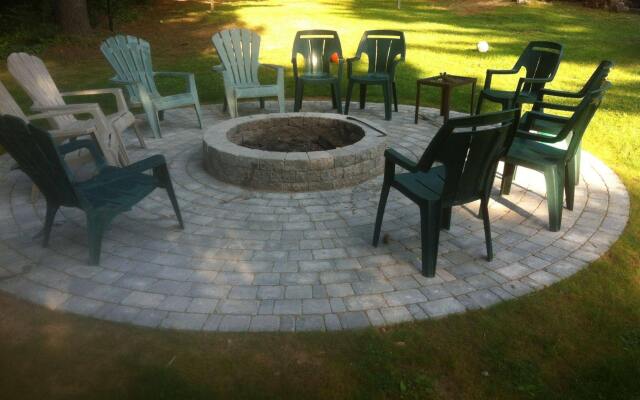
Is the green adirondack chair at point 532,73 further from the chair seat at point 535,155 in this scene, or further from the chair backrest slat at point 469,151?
the chair backrest slat at point 469,151

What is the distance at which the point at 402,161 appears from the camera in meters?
2.91

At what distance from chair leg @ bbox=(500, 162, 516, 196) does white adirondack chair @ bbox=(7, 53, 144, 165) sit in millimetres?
3453

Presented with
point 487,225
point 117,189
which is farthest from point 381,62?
point 117,189

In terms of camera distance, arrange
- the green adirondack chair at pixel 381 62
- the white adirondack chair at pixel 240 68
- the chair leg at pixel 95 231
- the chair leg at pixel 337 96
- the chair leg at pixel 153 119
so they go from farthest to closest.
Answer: the chair leg at pixel 337 96
the green adirondack chair at pixel 381 62
the white adirondack chair at pixel 240 68
the chair leg at pixel 153 119
the chair leg at pixel 95 231

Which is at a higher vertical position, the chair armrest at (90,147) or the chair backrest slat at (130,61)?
the chair backrest slat at (130,61)

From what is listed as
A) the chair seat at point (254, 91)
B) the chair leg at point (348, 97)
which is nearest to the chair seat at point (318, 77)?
the chair leg at point (348, 97)

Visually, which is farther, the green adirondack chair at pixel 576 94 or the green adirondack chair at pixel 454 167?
the green adirondack chair at pixel 576 94

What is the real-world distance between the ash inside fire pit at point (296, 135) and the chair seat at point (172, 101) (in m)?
1.17

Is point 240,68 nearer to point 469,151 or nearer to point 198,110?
point 198,110

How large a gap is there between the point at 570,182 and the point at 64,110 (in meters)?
4.36

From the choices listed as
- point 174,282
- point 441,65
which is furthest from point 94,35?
point 174,282

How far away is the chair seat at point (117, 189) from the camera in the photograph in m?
3.01

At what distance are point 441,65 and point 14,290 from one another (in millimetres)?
8789

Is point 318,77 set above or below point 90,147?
above
